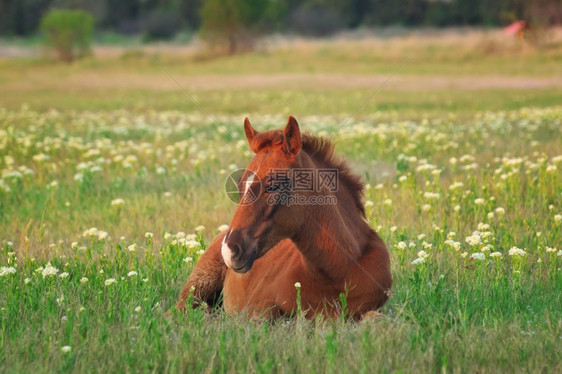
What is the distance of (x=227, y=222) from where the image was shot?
8.80 meters

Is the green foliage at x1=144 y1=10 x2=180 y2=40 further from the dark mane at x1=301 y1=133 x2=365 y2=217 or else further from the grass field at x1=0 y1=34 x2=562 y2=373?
the dark mane at x1=301 y1=133 x2=365 y2=217

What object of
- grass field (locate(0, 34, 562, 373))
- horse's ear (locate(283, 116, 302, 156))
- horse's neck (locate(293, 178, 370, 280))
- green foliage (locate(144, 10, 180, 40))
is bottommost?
green foliage (locate(144, 10, 180, 40))

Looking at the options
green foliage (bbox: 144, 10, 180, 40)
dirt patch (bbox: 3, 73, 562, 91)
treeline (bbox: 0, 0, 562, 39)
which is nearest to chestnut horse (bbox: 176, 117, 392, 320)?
dirt patch (bbox: 3, 73, 562, 91)

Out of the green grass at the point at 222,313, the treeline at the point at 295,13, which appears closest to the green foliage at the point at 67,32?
the treeline at the point at 295,13

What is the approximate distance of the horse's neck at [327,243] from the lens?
16.2 ft

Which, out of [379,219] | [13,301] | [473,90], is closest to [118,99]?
[473,90]

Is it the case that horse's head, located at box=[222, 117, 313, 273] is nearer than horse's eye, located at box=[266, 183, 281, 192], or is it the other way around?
horse's head, located at box=[222, 117, 313, 273]

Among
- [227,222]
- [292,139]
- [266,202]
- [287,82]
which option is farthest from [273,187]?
[287,82]

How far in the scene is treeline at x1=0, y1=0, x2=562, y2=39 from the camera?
4794 centimetres

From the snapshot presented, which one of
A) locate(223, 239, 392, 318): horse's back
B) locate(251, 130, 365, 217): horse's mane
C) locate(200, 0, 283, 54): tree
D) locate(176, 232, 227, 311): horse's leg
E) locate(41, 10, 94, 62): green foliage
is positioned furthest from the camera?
locate(200, 0, 283, 54): tree

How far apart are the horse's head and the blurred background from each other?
1365cm

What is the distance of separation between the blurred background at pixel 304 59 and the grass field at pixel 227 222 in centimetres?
442

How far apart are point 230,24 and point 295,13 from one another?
60.0ft

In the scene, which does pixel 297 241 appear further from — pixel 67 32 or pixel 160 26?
pixel 160 26
